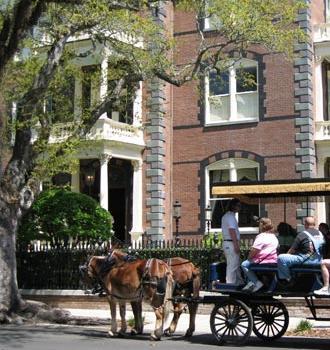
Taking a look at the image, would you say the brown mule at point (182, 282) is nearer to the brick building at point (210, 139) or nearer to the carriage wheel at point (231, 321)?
the carriage wheel at point (231, 321)

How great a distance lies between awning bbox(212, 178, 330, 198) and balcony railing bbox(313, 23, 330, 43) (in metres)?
15.1

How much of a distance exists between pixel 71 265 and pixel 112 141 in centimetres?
756

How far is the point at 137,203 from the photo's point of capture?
27.7 meters

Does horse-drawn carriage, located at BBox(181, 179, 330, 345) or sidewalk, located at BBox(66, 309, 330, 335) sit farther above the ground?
horse-drawn carriage, located at BBox(181, 179, 330, 345)

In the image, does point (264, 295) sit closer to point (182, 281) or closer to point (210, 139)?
point (182, 281)

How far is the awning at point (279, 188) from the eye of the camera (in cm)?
1218

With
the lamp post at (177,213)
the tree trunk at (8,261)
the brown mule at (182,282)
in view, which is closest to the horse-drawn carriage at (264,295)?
the brown mule at (182,282)

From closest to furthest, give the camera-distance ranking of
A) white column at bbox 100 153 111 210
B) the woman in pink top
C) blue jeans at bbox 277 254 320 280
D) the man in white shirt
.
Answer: blue jeans at bbox 277 254 320 280 → the woman in pink top → the man in white shirt → white column at bbox 100 153 111 210

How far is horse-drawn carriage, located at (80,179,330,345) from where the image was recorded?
11477 mm

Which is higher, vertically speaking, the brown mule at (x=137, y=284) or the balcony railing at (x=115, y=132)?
the balcony railing at (x=115, y=132)

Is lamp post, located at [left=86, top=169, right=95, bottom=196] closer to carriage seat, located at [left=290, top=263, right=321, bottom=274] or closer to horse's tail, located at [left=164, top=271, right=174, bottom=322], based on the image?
horse's tail, located at [left=164, top=271, right=174, bottom=322]

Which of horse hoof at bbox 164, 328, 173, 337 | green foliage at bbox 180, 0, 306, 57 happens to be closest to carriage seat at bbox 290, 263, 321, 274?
horse hoof at bbox 164, 328, 173, 337

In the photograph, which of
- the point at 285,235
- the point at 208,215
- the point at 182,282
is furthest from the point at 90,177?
the point at 182,282

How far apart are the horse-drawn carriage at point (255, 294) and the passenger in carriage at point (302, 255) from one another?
96 millimetres
